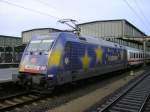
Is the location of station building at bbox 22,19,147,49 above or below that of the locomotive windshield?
above

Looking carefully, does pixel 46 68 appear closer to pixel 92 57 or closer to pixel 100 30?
pixel 92 57

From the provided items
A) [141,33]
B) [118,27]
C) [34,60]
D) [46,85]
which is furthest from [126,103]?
[141,33]

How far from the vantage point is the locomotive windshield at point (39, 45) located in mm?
13430

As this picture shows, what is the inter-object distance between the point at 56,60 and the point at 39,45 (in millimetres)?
1448

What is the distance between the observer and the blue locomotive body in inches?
501

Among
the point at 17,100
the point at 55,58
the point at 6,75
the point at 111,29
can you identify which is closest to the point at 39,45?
the point at 55,58

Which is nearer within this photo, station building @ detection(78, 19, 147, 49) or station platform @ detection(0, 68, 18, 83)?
station platform @ detection(0, 68, 18, 83)

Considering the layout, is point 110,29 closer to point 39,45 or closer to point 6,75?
point 6,75

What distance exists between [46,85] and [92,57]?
536cm

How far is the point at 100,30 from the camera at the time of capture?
59.6m

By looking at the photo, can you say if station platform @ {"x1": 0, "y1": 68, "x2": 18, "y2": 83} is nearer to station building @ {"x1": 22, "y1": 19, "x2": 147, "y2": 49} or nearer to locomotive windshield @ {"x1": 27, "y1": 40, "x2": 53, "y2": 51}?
locomotive windshield @ {"x1": 27, "y1": 40, "x2": 53, "y2": 51}

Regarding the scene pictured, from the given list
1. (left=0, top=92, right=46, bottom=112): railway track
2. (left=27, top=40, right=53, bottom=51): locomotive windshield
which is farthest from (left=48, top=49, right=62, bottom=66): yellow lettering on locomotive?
(left=0, top=92, right=46, bottom=112): railway track

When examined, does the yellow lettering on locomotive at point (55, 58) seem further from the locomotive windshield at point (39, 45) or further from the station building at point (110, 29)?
the station building at point (110, 29)

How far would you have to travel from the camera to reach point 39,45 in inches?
548
